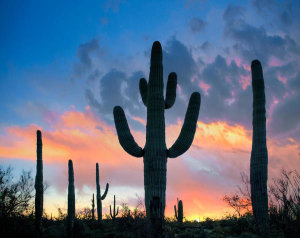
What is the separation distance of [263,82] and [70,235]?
11062 millimetres

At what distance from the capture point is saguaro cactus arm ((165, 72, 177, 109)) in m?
11.5

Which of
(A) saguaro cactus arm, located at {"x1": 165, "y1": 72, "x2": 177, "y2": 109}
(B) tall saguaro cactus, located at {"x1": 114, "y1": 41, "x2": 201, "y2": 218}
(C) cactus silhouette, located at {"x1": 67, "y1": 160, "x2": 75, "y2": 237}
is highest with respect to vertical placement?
(A) saguaro cactus arm, located at {"x1": 165, "y1": 72, "x2": 177, "y2": 109}

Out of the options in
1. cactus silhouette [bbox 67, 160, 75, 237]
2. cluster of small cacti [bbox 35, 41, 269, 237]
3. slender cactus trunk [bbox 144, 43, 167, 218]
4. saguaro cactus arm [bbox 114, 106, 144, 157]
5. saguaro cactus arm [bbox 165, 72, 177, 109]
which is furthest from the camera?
cactus silhouette [bbox 67, 160, 75, 237]

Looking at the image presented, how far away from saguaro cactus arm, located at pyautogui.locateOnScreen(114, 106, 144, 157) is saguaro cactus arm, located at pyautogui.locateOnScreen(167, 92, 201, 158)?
1.04m

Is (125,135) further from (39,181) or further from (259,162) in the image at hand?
(39,181)

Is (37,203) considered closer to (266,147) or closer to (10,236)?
(10,236)

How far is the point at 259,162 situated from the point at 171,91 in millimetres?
4112

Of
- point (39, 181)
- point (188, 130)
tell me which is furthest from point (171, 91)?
point (39, 181)

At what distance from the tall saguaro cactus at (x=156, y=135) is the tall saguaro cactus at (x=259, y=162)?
217 cm

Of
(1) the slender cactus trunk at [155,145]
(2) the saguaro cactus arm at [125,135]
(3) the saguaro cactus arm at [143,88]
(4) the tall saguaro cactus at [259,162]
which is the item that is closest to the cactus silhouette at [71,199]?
(3) the saguaro cactus arm at [143,88]

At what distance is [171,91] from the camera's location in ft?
38.0

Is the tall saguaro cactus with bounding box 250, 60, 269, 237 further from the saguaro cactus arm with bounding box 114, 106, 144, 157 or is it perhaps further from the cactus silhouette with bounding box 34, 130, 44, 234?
the cactus silhouette with bounding box 34, 130, 44, 234

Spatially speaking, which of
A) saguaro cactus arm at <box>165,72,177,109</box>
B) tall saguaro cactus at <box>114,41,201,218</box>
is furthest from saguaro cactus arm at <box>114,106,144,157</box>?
saguaro cactus arm at <box>165,72,177,109</box>

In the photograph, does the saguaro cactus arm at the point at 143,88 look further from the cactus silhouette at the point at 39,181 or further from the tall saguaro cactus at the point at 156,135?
the cactus silhouette at the point at 39,181
